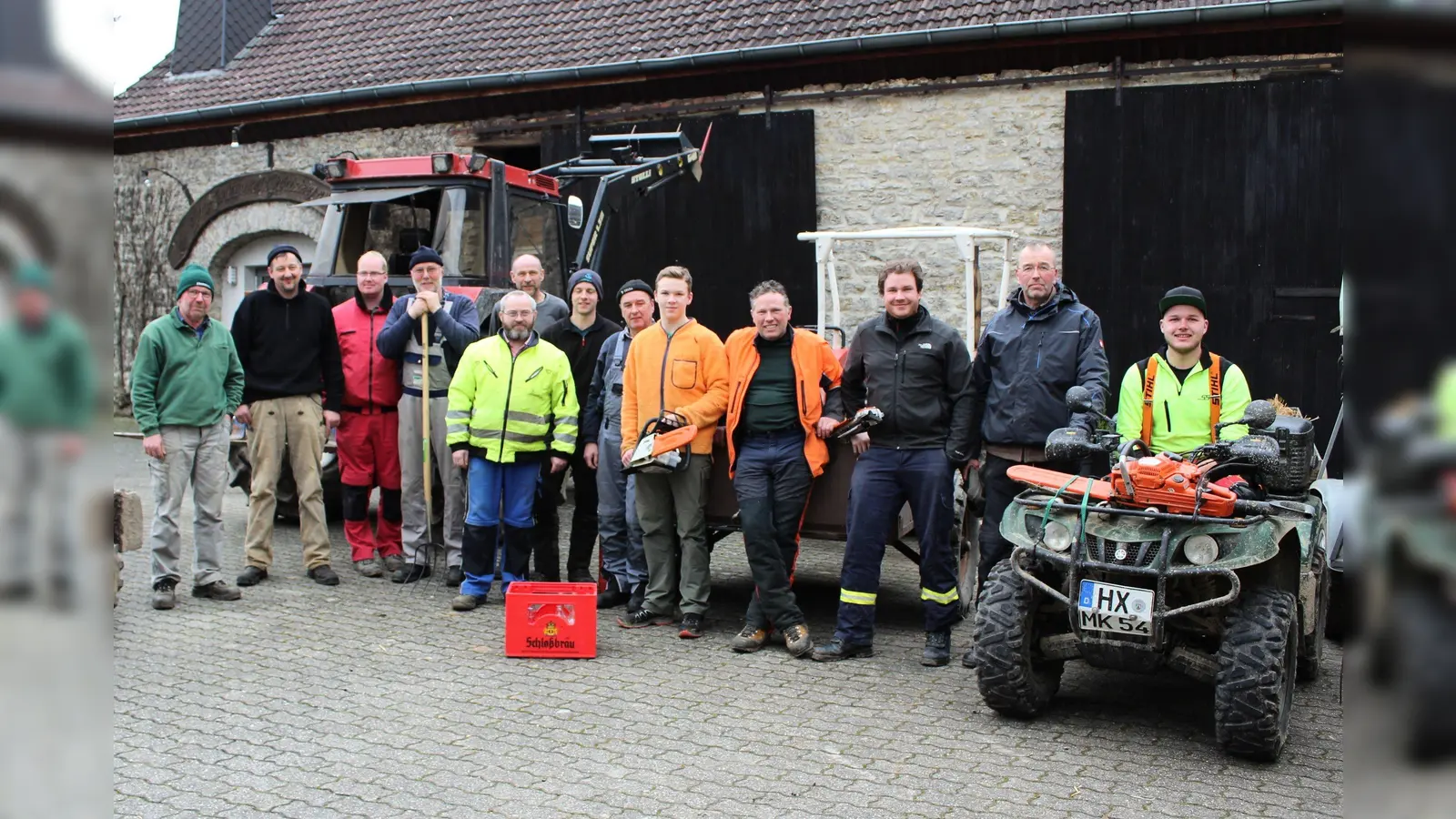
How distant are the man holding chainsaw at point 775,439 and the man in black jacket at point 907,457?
0.88 feet

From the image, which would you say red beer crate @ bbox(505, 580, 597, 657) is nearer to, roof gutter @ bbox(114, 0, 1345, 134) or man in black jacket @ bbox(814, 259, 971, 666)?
man in black jacket @ bbox(814, 259, 971, 666)

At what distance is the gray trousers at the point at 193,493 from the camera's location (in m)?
7.06

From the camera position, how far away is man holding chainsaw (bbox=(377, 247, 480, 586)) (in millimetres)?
7723

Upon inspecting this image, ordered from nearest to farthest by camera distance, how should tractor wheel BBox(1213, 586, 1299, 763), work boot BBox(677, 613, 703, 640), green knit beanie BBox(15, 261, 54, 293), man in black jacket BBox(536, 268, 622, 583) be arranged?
green knit beanie BBox(15, 261, 54, 293)
tractor wheel BBox(1213, 586, 1299, 763)
work boot BBox(677, 613, 703, 640)
man in black jacket BBox(536, 268, 622, 583)

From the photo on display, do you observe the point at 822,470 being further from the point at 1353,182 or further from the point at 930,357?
the point at 1353,182

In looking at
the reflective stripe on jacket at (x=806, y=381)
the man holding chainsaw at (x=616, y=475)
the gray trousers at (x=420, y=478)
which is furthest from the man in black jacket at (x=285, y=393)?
the reflective stripe on jacket at (x=806, y=381)

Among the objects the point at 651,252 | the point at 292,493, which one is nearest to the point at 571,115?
the point at 651,252

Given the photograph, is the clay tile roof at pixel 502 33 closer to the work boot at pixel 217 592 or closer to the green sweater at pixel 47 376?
the work boot at pixel 217 592

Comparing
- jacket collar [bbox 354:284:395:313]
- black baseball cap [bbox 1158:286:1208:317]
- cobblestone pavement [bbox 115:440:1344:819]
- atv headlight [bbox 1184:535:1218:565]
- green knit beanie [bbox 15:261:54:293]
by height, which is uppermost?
jacket collar [bbox 354:284:395:313]

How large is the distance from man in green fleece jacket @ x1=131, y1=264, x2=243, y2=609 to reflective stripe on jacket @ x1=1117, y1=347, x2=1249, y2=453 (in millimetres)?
4889

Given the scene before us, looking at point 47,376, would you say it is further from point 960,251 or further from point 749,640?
→ point 960,251

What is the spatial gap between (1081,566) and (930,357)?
165 cm

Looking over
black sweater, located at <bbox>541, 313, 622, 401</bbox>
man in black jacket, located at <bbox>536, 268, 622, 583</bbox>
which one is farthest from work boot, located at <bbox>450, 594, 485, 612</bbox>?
black sweater, located at <bbox>541, 313, 622, 401</bbox>

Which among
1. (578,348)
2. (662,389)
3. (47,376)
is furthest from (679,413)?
(47,376)
